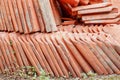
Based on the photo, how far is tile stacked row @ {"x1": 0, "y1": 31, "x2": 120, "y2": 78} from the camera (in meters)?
3.83

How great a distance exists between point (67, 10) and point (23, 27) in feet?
4.82

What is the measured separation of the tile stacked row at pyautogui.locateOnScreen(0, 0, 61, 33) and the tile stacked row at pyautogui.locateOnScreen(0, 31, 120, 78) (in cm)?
29

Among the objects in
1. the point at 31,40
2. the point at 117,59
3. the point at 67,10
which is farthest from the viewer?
the point at 67,10

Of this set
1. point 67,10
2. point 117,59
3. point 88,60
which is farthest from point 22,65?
point 67,10

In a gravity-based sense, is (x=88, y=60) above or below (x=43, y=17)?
below

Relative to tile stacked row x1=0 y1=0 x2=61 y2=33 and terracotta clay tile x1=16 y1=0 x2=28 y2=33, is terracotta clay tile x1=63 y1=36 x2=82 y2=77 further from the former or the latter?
terracotta clay tile x1=16 y1=0 x2=28 y2=33

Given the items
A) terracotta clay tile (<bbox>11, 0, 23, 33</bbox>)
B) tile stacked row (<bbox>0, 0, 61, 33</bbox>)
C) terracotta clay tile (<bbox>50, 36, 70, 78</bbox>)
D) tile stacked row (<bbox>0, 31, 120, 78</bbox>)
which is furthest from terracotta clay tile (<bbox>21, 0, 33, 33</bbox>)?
terracotta clay tile (<bbox>50, 36, 70, 78</bbox>)

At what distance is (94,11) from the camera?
522 cm

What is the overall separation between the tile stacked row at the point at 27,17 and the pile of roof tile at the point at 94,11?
996 mm

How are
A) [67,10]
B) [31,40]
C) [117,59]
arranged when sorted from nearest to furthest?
[117,59] < [31,40] < [67,10]

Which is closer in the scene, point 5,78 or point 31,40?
point 5,78

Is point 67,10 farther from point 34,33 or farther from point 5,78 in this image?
point 5,78

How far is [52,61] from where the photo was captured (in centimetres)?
389

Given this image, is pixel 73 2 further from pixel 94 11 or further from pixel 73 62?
pixel 73 62
